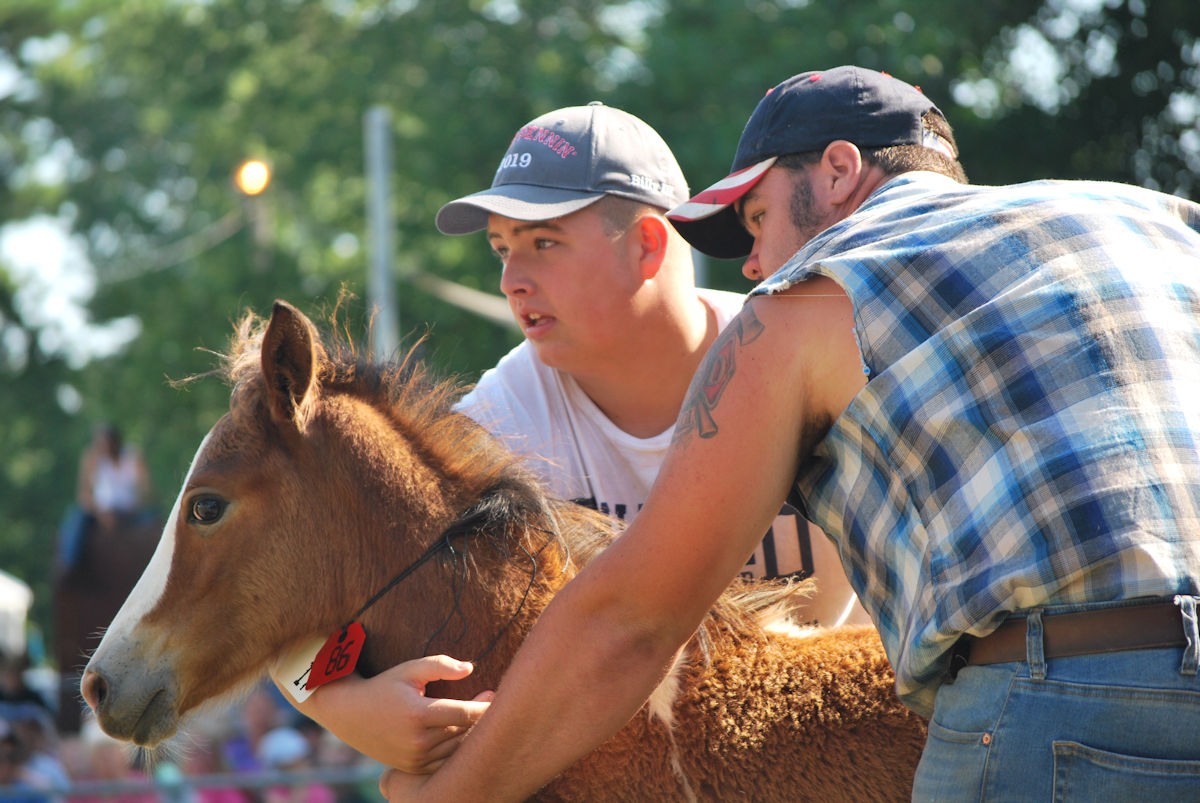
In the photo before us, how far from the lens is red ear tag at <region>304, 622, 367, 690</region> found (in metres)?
2.62

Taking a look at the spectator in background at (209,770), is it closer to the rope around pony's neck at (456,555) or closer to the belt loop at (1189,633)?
the rope around pony's neck at (456,555)

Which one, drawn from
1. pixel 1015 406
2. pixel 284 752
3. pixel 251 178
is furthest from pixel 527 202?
pixel 284 752

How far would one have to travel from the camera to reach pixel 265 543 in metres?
2.67

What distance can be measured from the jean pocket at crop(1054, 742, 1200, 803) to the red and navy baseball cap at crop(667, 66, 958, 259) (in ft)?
4.05

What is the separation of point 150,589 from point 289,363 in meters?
0.61

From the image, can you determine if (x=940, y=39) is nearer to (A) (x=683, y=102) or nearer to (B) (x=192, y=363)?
(A) (x=683, y=102)

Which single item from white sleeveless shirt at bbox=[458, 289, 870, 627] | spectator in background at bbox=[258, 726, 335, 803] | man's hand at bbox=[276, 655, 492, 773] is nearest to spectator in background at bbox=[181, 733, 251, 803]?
spectator in background at bbox=[258, 726, 335, 803]

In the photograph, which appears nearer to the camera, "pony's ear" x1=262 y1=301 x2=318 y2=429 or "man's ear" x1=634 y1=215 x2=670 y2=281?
"pony's ear" x1=262 y1=301 x2=318 y2=429

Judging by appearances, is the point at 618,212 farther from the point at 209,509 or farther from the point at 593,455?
the point at 209,509

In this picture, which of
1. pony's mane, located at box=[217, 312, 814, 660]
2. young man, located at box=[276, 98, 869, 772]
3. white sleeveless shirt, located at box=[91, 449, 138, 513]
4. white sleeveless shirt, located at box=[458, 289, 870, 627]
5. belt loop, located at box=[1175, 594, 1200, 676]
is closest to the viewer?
belt loop, located at box=[1175, 594, 1200, 676]

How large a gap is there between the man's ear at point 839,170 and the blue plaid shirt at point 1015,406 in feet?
0.99

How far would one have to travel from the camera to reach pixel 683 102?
45.6 ft

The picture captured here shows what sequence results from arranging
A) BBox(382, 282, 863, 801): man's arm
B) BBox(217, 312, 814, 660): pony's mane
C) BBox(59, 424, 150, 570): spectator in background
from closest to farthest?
BBox(382, 282, 863, 801): man's arm, BBox(217, 312, 814, 660): pony's mane, BBox(59, 424, 150, 570): spectator in background

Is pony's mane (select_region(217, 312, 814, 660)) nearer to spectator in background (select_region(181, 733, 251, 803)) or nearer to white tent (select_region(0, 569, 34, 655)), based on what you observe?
spectator in background (select_region(181, 733, 251, 803))
